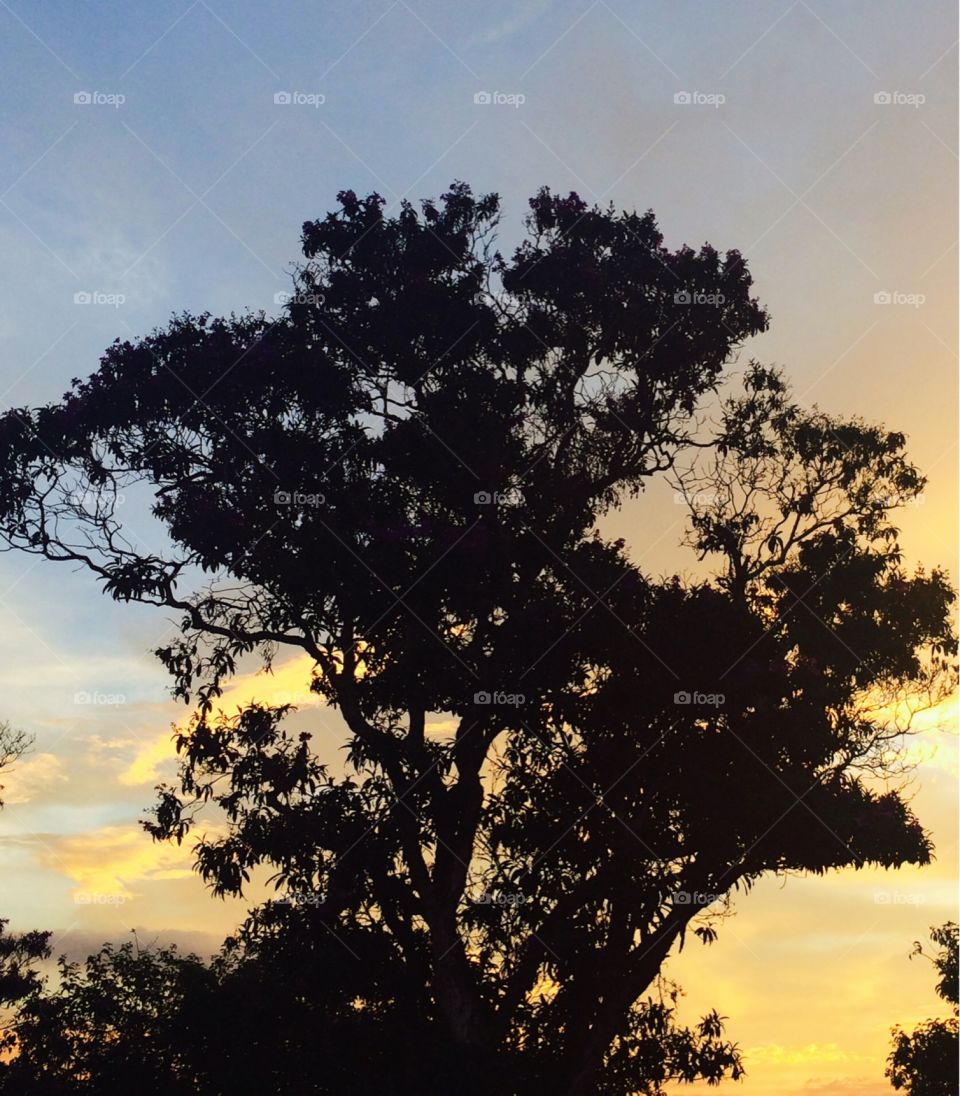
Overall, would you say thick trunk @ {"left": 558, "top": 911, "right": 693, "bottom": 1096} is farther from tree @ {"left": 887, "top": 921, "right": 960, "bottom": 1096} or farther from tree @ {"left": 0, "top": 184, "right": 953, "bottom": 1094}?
tree @ {"left": 887, "top": 921, "right": 960, "bottom": 1096}

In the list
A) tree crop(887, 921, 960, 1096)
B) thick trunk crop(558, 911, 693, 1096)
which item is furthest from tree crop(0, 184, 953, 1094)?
tree crop(887, 921, 960, 1096)

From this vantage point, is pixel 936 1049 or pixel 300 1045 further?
pixel 936 1049

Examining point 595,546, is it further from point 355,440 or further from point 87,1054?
point 87,1054

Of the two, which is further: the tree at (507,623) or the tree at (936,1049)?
the tree at (936,1049)

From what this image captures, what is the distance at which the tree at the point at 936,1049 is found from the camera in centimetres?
2527

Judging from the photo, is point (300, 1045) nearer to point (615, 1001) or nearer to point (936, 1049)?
point (615, 1001)

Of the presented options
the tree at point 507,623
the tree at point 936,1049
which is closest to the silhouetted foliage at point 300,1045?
the tree at point 507,623

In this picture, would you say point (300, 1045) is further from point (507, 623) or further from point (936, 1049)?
point (936, 1049)

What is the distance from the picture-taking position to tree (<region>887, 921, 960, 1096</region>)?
25266mm

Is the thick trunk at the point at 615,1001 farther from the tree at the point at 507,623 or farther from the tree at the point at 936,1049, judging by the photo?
the tree at the point at 936,1049

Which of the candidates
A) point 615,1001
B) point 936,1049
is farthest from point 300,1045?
point 936,1049

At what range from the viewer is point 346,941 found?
677 inches

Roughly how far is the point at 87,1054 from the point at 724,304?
16.5 m

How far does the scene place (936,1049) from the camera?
2556 centimetres
